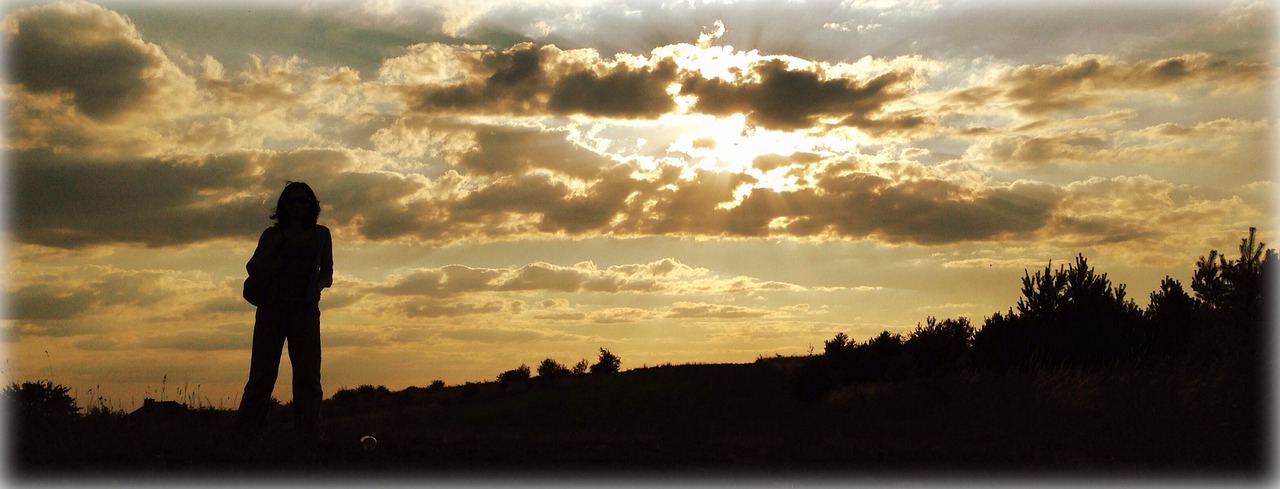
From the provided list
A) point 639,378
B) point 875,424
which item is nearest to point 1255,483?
point 875,424

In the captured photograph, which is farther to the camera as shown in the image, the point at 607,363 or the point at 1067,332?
the point at 607,363

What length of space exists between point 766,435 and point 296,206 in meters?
7.71

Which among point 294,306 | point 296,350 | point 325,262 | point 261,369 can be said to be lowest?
point 261,369

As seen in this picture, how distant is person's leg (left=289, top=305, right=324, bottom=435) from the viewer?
11156mm

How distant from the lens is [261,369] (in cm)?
1127

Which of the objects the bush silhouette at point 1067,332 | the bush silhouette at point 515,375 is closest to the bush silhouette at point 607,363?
the bush silhouette at point 515,375

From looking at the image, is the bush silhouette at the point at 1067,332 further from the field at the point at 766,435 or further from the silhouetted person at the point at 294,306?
the silhouetted person at the point at 294,306

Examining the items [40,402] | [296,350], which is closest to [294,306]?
[296,350]

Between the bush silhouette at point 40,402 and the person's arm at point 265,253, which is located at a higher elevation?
the person's arm at point 265,253

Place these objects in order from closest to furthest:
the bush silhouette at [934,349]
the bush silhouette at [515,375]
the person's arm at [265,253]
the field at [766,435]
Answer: the field at [766,435]
the person's arm at [265,253]
the bush silhouette at [934,349]
the bush silhouette at [515,375]

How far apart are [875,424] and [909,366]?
18.0 ft

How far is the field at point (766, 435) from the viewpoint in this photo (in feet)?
31.6

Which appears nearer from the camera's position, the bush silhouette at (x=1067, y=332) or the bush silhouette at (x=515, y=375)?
the bush silhouette at (x=1067, y=332)

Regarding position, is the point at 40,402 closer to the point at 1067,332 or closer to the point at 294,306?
the point at 294,306
